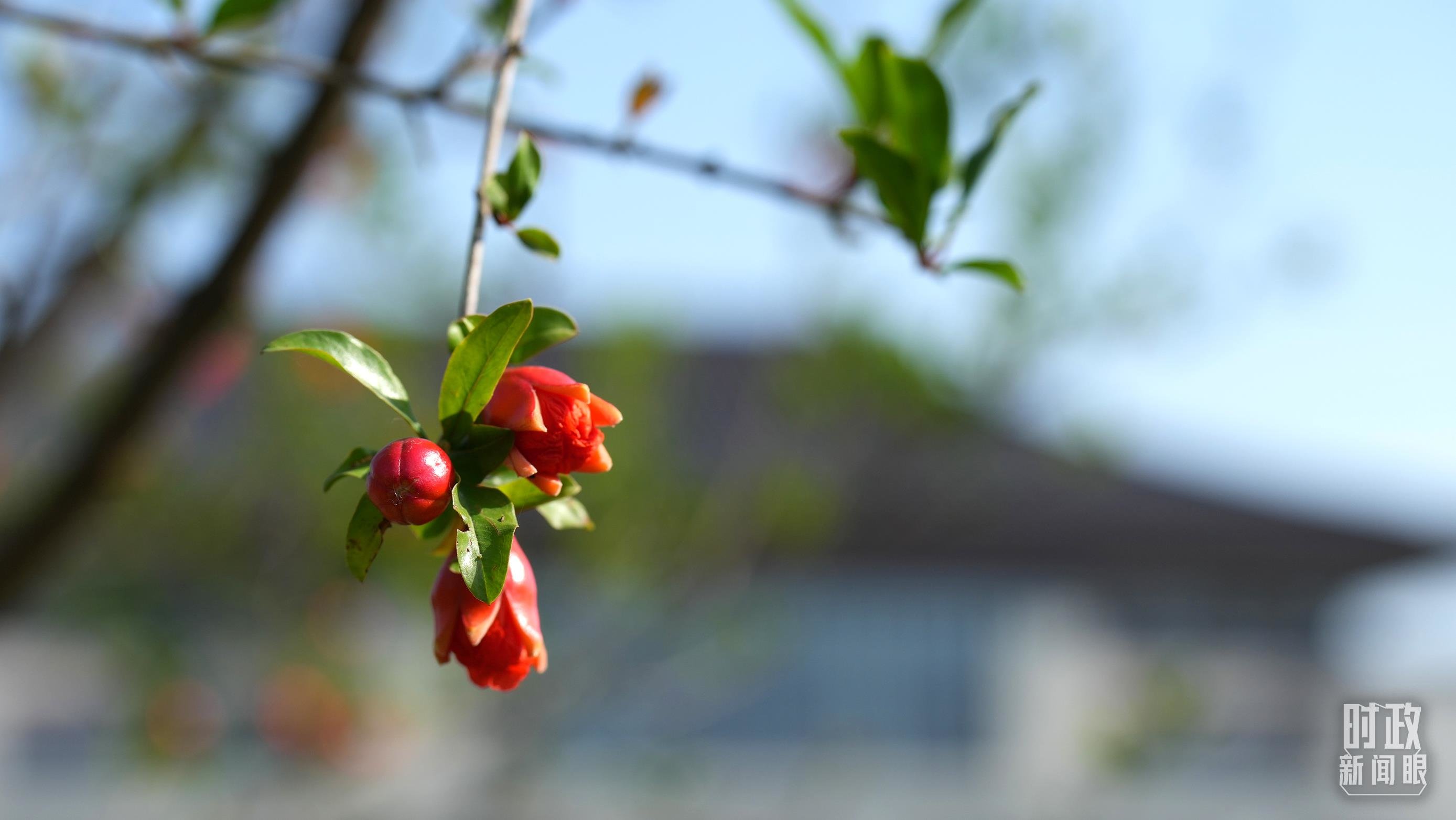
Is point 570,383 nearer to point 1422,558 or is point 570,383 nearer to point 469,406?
point 469,406

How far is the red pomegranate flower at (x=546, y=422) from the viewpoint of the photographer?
1.66 feet

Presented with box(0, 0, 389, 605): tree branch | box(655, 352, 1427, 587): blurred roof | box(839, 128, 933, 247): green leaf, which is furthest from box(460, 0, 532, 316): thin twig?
box(655, 352, 1427, 587): blurred roof

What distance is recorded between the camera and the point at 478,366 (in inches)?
19.8

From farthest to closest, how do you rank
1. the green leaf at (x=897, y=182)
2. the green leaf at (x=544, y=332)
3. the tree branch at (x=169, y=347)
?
the tree branch at (x=169, y=347) < the green leaf at (x=897, y=182) < the green leaf at (x=544, y=332)

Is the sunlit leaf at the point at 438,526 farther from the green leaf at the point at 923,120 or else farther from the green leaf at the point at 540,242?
the green leaf at the point at 923,120

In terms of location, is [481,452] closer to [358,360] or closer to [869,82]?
[358,360]

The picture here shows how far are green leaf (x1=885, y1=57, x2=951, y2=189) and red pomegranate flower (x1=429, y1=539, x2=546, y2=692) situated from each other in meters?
0.42

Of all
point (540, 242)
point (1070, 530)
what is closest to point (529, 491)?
point (540, 242)

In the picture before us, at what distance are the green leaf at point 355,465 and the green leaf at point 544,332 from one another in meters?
0.08

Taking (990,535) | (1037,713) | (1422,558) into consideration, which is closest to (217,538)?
(990,535)

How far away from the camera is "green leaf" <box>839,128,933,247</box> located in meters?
0.75

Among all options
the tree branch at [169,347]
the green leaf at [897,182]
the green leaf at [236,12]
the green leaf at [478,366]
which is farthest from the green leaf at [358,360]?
the tree branch at [169,347]

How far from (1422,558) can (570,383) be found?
33.1 feet

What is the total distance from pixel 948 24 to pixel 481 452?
2.00 ft
